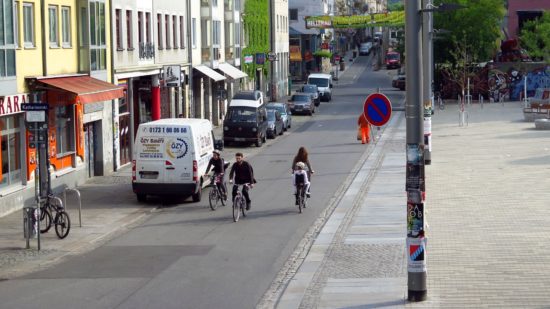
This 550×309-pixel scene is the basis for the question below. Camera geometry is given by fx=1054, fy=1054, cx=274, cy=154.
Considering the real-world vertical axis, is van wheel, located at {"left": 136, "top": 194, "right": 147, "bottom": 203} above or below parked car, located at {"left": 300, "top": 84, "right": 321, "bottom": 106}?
below

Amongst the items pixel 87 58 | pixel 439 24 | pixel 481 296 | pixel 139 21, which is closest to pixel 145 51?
pixel 139 21

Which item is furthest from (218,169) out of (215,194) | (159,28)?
(159,28)

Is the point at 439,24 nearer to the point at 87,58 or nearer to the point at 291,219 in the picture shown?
the point at 87,58

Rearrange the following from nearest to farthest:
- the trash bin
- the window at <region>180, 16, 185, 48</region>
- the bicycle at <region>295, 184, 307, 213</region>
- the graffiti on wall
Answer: the trash bin < the bicycle at <region>295, 184, 307, 213</region> < the window at <region>180, 16, 185, 48</region> < the graffiti on wall

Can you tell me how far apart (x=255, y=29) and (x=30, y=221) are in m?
52.4

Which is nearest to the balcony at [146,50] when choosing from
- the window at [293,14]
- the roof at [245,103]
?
the roof at [245,103]

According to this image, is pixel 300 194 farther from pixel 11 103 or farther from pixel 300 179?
pixel 11 103

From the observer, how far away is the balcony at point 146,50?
41.2 m

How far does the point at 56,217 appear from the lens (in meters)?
22.6

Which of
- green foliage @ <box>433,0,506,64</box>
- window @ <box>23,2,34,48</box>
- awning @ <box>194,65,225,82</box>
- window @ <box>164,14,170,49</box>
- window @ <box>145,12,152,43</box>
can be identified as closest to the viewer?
window @ <box>23,2,34,48</box>

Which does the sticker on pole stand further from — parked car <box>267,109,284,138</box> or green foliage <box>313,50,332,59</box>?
green foliage <box>313,50,332,59</box>

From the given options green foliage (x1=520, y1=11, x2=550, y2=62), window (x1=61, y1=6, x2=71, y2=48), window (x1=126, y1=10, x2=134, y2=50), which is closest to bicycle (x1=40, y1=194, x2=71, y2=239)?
window (x1=61, y1=6, x2=71, y2=48)

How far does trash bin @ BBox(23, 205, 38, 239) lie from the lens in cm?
2116

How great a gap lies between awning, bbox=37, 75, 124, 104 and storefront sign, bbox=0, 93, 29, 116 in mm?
1390
